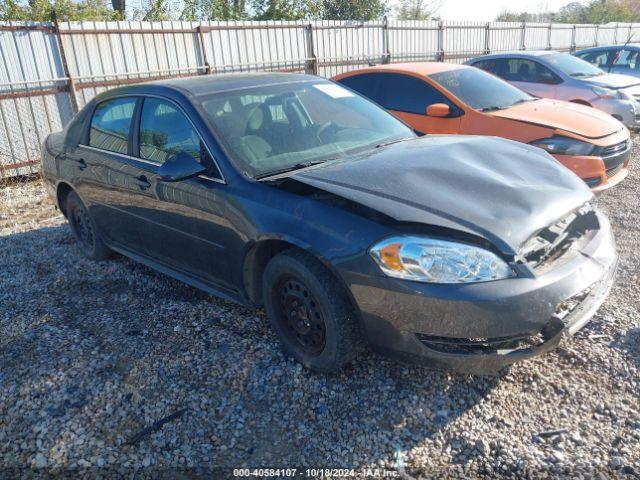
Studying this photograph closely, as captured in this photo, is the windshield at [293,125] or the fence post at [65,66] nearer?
the windshield at [293,125]

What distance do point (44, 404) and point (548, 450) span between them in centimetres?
264

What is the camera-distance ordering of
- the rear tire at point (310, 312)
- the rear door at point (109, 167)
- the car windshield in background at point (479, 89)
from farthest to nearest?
the car windshield in background at point (479, 89) → the rear door at point (109, 167) → the rear tire at point (310, 312)

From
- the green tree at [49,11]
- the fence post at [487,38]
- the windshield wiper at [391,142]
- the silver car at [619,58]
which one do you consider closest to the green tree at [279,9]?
the green tree at [49,11]

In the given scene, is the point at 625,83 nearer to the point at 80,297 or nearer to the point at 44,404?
the point at 80,297

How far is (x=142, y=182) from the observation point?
3877mm

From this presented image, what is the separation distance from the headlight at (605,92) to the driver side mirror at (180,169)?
8.09m

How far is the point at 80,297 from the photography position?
4.34 meters

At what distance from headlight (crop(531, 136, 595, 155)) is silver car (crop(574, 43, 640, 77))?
317 inches

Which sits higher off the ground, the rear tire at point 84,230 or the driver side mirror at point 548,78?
the driver side mirror at point 548,78

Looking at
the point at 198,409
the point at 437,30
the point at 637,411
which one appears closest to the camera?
the point at 637,411

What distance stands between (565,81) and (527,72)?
2.22ft

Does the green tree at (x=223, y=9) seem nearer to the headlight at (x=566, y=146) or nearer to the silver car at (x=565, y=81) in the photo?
the silver car at (x=565, y=81)

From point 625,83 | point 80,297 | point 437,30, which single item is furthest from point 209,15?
point 80,297

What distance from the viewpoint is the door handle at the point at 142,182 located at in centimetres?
383
